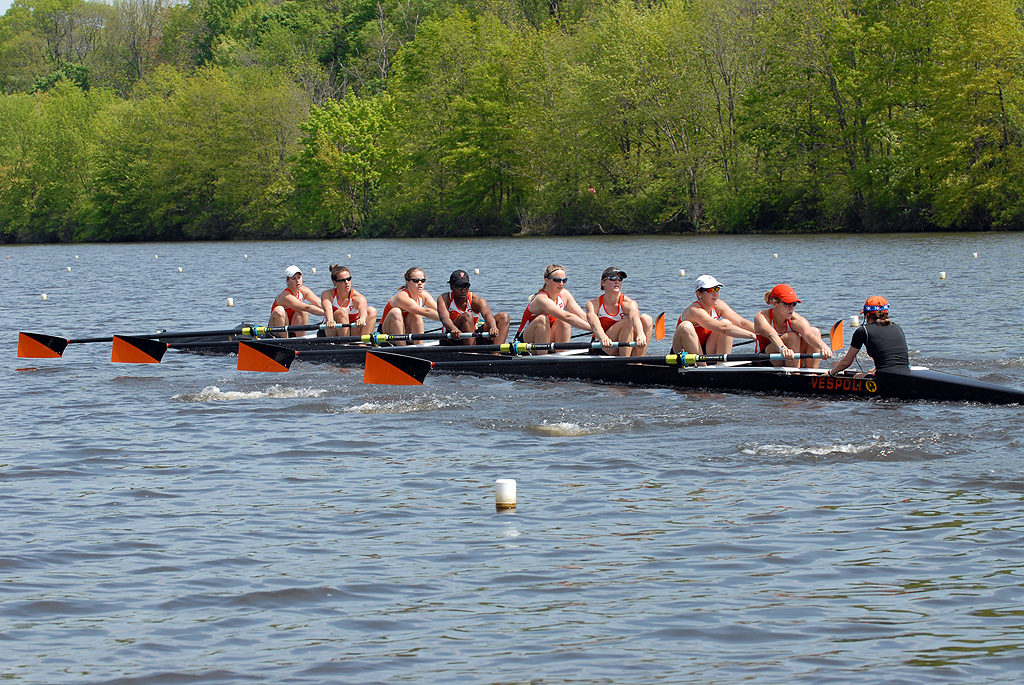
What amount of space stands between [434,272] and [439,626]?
3731cm

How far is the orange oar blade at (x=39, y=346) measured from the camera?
66.0 ft

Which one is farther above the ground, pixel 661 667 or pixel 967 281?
pixel 967 281

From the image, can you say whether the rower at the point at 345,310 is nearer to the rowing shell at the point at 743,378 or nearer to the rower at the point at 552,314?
the rowing shell at the point at 743,378

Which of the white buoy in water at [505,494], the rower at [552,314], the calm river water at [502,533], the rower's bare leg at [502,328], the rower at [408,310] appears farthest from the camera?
the rower at [408,310]

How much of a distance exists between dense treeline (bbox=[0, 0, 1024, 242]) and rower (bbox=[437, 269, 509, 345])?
127 feet

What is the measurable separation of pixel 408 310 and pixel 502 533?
9489 millimetres

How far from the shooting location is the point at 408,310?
18172mm

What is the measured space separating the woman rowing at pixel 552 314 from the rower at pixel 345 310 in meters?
3.29

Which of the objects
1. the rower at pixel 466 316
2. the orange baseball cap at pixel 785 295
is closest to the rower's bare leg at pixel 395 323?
the rower at pixel 466 316

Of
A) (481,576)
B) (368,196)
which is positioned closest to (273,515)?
(481,576)

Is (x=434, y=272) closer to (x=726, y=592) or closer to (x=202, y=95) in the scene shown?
(x=726, y=592)

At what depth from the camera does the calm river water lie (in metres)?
6.79

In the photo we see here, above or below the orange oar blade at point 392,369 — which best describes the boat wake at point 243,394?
below

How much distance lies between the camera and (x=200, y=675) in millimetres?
6590
